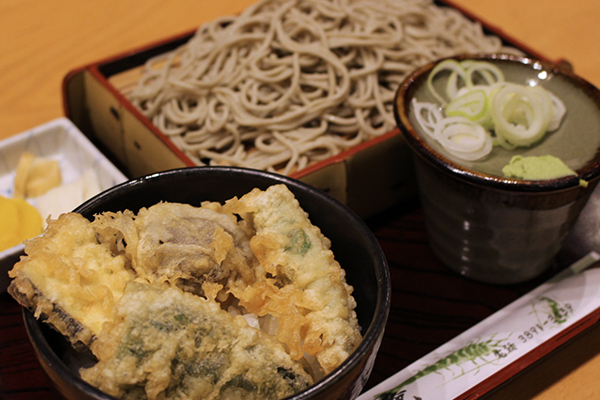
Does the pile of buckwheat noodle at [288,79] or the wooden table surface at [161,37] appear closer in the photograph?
the wooden table surface at [161,37]

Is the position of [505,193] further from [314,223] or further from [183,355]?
[183,355]

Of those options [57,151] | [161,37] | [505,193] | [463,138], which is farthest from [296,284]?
[161,37]

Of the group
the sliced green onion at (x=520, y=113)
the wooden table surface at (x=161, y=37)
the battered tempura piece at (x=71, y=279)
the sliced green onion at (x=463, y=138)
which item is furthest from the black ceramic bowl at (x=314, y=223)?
the sliced green onion at (x=520, y=113)

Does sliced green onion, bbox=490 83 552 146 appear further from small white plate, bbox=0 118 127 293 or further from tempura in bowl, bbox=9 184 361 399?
small white plate, bbox=0 118 127 293

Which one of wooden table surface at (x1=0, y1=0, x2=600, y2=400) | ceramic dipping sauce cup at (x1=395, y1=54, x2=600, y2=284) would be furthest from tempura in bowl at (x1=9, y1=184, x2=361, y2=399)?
ceramic dipping sauce cup at (x1=395, y1=54, x2=600, y2=284)

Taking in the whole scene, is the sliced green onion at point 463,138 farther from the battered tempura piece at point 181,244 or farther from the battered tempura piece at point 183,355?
the battered tempura piece at point 183,355

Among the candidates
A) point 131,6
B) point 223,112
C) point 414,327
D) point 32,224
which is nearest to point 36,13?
point 131,6

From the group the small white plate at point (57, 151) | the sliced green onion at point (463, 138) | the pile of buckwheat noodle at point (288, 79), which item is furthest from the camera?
the pile of buckwheat noodle at point (288, 79)
